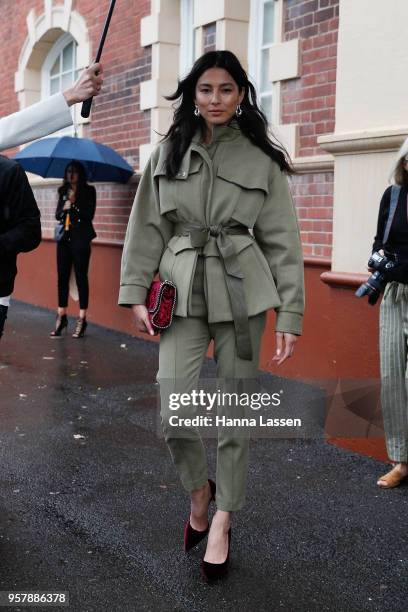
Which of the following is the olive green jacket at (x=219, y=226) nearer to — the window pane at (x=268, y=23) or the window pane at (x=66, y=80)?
the window pane at (x=268, y=23)

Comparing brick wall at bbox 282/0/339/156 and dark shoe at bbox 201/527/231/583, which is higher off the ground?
brick wall at bbox 282/0/339/156

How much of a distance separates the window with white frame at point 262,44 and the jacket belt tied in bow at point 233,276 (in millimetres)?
4603

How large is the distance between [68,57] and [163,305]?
9595 mm

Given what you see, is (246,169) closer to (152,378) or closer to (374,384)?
(374,384)

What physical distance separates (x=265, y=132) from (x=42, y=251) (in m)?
8.96

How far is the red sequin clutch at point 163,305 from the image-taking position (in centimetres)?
312

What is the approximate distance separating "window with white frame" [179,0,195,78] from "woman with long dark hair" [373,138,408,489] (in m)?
5.04

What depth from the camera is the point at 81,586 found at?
311 cm

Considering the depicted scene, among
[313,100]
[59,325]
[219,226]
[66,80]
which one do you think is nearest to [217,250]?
[219,226]

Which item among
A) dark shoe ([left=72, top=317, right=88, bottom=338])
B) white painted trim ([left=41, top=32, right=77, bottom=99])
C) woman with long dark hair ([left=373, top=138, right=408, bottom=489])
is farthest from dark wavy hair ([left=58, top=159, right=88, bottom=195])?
woman with long dark hair ([left=373, top=138, right=408, bottom=489])

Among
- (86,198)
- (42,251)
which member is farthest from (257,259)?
(42,251)

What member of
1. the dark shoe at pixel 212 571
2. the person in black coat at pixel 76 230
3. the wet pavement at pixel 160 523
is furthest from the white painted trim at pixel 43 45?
the dark shoe at pixel 212 571

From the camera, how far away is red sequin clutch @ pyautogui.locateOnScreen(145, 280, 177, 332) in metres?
3.12

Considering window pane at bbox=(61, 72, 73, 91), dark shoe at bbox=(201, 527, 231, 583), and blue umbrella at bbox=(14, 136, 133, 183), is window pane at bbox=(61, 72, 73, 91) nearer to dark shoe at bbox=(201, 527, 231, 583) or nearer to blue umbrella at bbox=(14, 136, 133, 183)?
blue umbrella at bbox=(14, 136, 133, 183)
